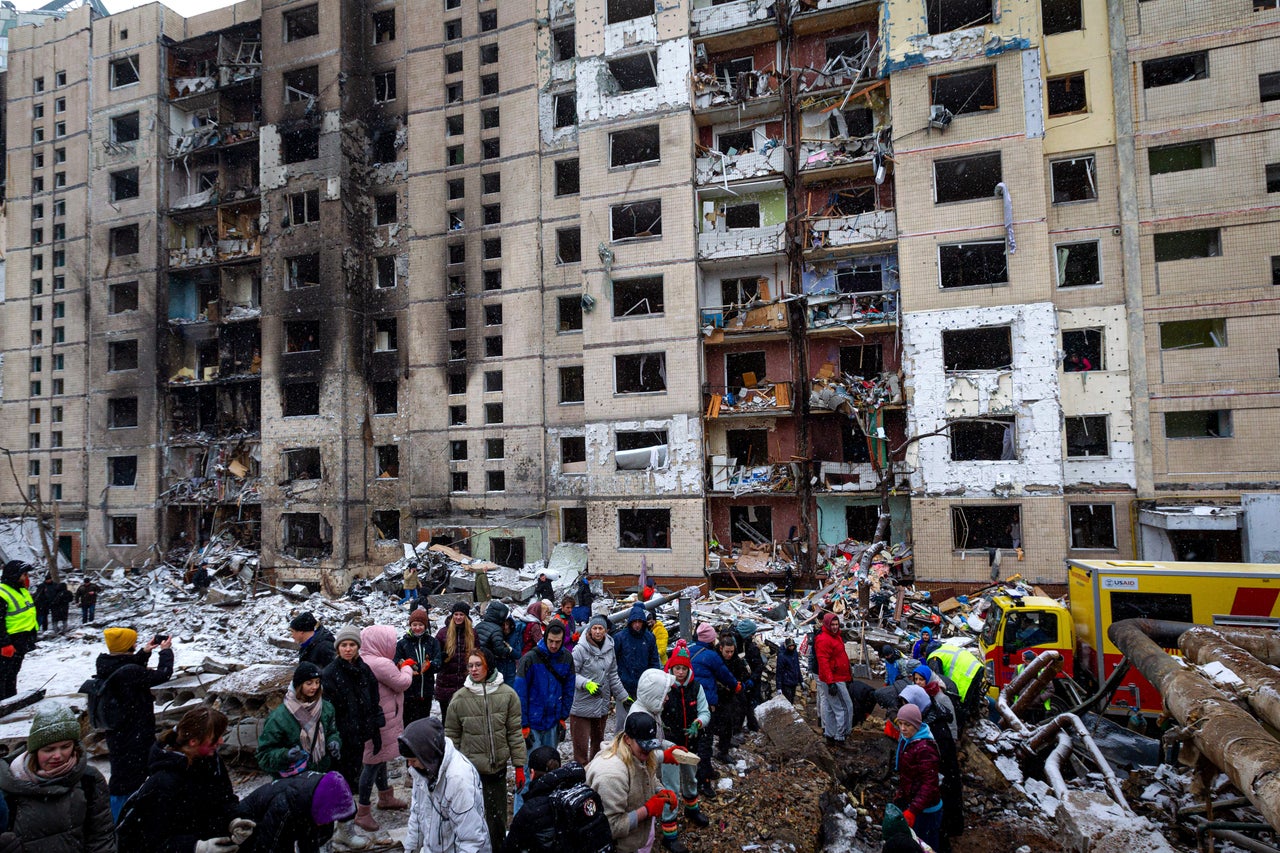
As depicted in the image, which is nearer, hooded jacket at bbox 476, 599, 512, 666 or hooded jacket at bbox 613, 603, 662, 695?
hooded jacket at bbox 476, 599, 512, 666

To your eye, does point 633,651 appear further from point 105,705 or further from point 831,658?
point 105,705

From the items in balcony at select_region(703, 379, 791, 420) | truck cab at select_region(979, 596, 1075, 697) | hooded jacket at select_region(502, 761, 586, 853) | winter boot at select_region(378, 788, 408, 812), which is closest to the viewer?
hooded jacket at select_region(502, 761, 586, 853)

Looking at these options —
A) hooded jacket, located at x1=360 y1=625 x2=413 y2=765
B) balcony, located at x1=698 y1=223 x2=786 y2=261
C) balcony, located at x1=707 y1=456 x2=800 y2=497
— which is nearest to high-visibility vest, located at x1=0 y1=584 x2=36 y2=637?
hooded jacket, located at x1=360 y1=625 x2=413 y2=765

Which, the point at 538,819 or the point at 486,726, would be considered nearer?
the point at 538,819

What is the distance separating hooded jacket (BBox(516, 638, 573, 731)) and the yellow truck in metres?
8.01

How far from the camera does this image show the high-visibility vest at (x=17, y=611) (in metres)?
9.06

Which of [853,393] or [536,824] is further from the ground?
[853,393]

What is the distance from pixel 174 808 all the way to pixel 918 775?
5682mm

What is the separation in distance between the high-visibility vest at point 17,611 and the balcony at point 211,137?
26300 millimetres

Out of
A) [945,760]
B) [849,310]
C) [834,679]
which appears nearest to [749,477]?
[849,310]

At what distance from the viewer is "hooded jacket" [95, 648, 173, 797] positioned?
5.76 meters

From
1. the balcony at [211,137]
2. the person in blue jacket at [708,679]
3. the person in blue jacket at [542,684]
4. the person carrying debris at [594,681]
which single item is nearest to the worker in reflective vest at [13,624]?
the person in blue jacket at [542,684]

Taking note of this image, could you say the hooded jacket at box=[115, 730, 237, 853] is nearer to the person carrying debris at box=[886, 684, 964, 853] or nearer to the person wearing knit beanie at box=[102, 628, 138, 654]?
the person wearing knit beanie at box=[102, 628, 138, 654]

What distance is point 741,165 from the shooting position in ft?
75.0
